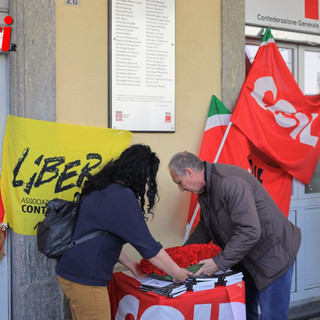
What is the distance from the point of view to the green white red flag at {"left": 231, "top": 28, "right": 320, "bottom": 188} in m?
4.48

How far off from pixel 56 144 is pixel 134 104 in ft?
2.38

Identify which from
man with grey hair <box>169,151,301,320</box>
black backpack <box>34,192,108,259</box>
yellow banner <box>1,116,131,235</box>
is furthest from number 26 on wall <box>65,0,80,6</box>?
black backpack <box>34,192,108,259</box>

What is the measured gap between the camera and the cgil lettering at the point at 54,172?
3637 millimetres

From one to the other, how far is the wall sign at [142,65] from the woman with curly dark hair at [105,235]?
121cm

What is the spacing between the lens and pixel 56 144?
374 centimetres

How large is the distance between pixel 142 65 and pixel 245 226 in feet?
5.38

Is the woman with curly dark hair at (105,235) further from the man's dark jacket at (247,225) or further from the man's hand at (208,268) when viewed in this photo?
the man's dark jacket at (247,225)

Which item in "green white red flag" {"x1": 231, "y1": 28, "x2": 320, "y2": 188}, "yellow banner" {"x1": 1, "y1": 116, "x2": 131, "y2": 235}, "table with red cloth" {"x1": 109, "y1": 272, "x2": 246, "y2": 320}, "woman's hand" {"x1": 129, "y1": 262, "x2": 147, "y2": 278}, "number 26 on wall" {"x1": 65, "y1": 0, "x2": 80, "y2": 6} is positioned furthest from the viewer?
"green white red flag" {"x1": 231, "y1": 28, "x2": 320, "y2": 188}

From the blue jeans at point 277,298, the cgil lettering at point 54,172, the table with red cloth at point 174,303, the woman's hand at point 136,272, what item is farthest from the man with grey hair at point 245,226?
the cgil lettering at point 54,172

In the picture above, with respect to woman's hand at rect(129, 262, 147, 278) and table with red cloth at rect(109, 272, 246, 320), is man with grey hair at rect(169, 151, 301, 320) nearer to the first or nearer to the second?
table with red cloth at rect(109, 272, 246, 320)

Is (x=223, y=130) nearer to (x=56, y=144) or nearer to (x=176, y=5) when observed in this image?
(x=176, y=5)

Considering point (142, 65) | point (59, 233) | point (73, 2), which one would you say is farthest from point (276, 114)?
point (59, 233)

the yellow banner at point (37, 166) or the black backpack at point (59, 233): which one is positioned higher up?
the yellow banner at point (37, 166)

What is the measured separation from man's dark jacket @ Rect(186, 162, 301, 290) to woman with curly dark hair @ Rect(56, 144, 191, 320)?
61 cm
